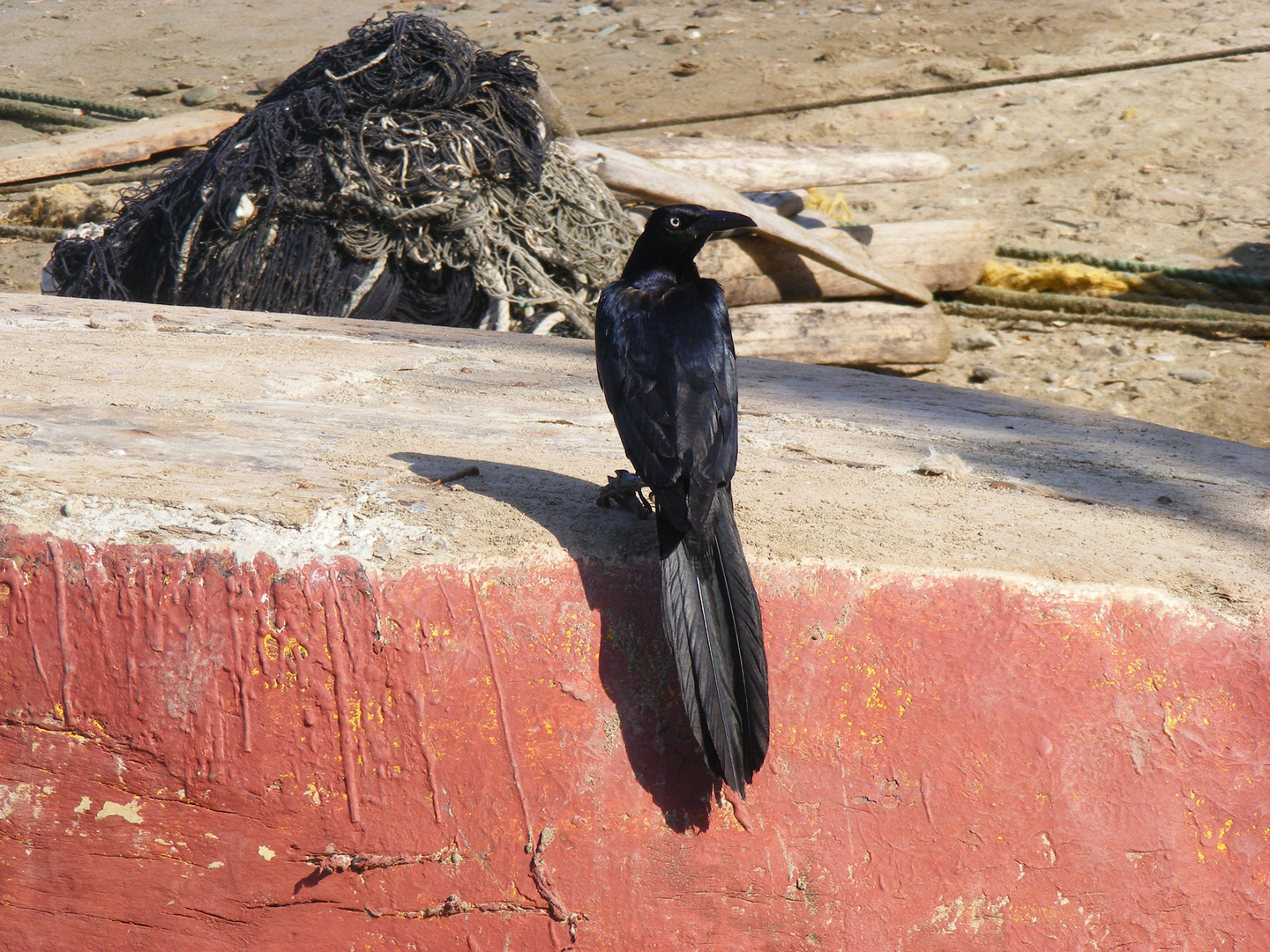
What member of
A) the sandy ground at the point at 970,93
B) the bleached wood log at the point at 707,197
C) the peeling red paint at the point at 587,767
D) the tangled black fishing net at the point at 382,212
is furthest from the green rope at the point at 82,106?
the peeling red paint at the point at 587,767

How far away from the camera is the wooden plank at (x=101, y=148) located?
7.63 metres

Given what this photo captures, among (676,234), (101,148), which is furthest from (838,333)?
(101,148)

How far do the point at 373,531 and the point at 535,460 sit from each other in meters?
0.60

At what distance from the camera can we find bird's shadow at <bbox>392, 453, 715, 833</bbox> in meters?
1.71

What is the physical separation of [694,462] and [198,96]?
1064cm

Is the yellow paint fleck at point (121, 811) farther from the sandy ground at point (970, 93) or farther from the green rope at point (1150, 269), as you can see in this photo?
the green rope at point (1150, 269)

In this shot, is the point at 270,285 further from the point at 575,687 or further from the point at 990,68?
the point at 990,68

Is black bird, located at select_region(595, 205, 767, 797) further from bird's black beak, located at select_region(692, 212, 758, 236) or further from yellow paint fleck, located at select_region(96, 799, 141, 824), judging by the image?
yellow paint fleck, located at select_region(96, 799, 141, 824)

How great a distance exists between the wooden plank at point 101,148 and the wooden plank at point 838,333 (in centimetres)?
456

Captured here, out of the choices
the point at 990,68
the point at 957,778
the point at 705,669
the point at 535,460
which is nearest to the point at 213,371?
the point at 535,460

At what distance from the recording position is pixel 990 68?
9711 millimetres

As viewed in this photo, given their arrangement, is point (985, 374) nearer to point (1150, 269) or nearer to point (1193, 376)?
point (1193, 376)

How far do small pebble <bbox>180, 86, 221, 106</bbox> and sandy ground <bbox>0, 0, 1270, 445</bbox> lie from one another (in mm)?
146

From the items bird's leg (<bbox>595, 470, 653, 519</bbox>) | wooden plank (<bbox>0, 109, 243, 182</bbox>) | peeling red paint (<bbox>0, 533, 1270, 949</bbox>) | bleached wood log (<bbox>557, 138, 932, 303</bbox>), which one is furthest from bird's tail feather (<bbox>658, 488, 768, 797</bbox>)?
wooden plank (<bbox>0, 109, 243, 182</bbox>)
